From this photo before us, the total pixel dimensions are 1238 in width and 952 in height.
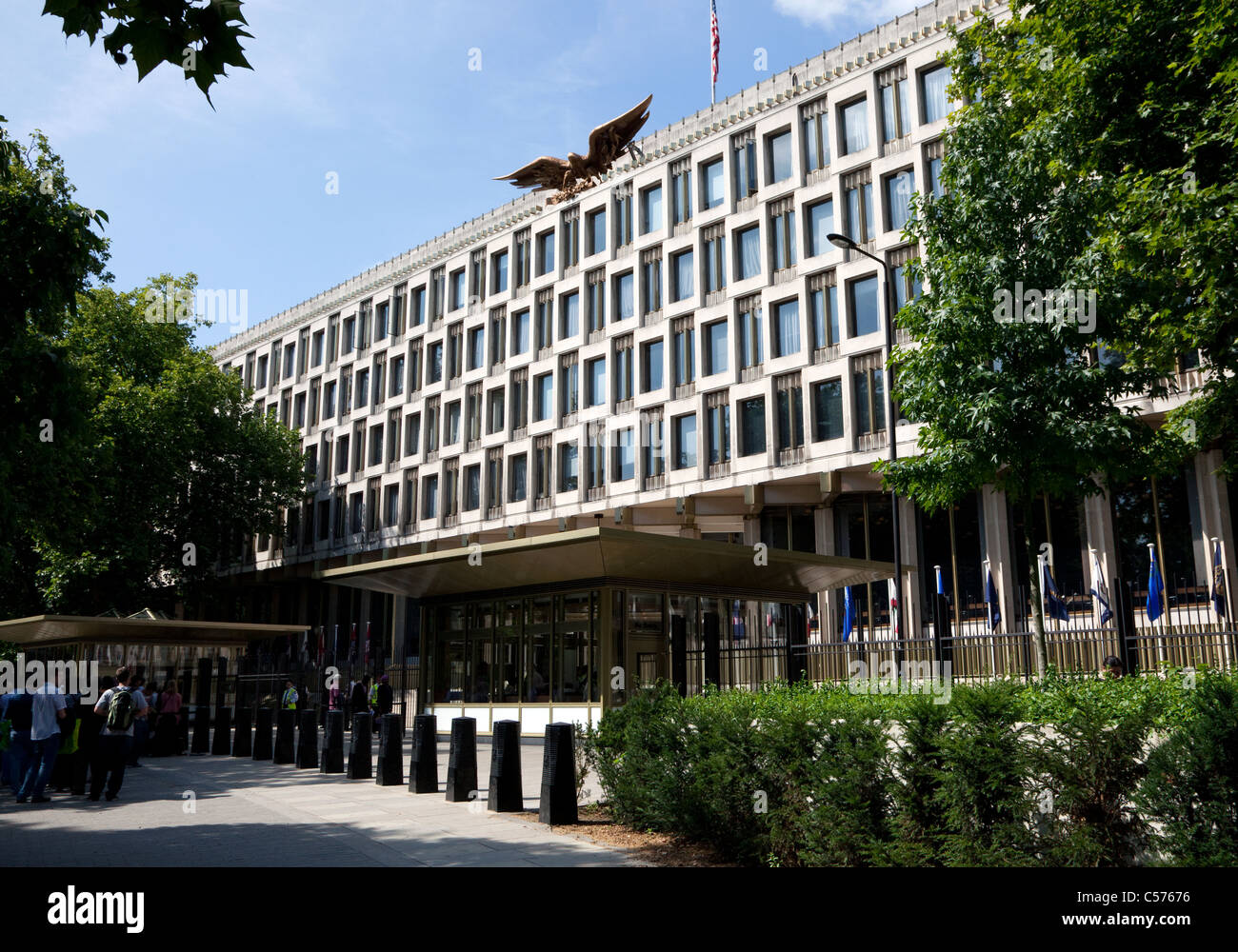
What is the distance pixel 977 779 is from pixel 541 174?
141 feet

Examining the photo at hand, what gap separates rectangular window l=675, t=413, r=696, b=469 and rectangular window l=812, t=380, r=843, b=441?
514cm

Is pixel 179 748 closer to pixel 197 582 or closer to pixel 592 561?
pixel 592 561

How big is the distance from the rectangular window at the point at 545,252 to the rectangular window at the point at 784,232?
39.9 ft

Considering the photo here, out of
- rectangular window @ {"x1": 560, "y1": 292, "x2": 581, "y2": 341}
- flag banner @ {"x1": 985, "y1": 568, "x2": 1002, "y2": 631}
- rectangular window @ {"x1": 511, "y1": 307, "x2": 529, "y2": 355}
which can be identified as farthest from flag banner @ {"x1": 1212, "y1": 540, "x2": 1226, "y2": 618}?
rectangular window @ {"x1": 511, "y1": 307, "x2": 529, "y2": 355}

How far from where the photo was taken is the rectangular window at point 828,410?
33812 mm

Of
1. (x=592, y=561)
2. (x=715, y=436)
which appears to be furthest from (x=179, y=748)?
(x=715, y=436)

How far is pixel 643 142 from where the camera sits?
141 feet

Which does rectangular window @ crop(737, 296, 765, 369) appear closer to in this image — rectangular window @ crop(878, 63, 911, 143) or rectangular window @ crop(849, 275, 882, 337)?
rectangular window @ crop(849, 275, 882, 337)

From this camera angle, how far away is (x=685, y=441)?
3800cm

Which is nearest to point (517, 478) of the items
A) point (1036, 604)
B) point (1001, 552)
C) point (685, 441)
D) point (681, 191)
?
point (685, 441)

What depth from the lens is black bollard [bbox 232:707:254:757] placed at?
2039 centimetres

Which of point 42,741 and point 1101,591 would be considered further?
point 1101,591

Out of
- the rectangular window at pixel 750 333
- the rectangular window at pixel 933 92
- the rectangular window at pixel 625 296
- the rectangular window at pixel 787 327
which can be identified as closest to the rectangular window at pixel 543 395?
the rectangular window at pixel 625 296

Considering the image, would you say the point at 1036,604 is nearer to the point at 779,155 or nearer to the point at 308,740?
the point at 308,740
